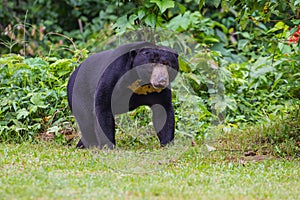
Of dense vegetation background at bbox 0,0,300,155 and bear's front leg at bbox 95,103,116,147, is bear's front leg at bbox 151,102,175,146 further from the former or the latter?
dense vegetation background at bbox 0,0,300,155

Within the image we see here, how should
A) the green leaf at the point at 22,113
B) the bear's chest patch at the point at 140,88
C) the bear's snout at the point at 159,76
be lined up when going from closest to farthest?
the bear's snout at the point at 159,76, the bear's chest patch at the point at 140,88, the green leaf at the point at 22,113

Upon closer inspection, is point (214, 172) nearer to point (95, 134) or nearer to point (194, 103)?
point (95, 134)

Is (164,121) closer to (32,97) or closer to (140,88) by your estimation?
(140,88)

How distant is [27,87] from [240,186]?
12.2 feet

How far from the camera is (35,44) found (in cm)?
1119

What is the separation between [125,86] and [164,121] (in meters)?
0.65

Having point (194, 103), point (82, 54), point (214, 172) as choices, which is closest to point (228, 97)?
point (194, 103)

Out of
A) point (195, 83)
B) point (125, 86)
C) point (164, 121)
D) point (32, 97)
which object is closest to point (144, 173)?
point (125, 86)

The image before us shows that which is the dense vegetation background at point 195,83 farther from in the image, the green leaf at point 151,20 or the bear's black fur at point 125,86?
the bear's black fur at point 125,86

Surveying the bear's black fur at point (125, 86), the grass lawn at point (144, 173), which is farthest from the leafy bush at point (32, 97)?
the bear's black fur at point (125, 86)

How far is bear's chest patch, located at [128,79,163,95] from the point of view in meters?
5.59

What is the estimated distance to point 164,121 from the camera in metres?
6.00

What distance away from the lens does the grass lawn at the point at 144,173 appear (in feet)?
12.9

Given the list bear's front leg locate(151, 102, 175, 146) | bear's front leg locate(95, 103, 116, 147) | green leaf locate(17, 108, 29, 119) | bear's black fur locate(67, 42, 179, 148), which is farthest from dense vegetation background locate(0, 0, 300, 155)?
bear's front leg locate(95, 103, 116, 147)
